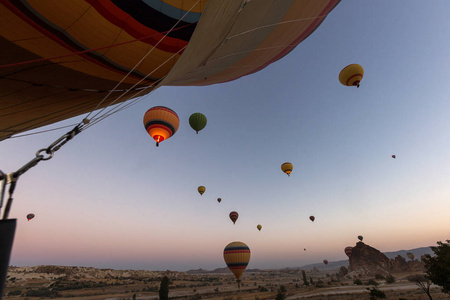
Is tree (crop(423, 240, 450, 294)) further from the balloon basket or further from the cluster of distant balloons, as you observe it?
the balloon basket

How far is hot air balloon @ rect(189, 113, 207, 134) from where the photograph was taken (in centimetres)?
2250

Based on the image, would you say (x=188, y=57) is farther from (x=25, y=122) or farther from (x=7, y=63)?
(x=25, y=122)

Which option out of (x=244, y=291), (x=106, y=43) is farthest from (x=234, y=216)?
(x=106, y=43)

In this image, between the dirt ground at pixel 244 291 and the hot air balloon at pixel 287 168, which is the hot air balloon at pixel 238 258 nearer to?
the dirt ground at pixel 244 291

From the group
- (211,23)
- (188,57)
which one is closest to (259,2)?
(211,23)

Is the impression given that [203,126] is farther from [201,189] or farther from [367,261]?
[367,261]

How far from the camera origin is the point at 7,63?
661 centimetres

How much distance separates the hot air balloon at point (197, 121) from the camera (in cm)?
2250

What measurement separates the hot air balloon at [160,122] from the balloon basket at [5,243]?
14.8 m

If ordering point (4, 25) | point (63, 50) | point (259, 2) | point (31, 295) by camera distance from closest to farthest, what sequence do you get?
1. point (259, 2)
2. point (4, 25)
3. point (63, 50)
4. point (31, 295)

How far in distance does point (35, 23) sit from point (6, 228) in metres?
7.42

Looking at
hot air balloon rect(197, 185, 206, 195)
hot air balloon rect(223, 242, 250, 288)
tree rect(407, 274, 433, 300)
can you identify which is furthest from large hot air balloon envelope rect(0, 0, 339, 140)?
hot air balloon rect(197, 185, 206, 195)

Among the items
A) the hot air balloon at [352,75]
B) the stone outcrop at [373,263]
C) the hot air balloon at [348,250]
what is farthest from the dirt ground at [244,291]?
the hot air balloon at [348,250]

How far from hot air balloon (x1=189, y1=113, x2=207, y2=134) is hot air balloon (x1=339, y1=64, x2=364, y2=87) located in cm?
1630
